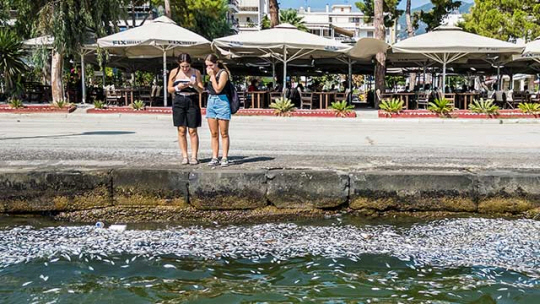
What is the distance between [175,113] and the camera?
272 inches

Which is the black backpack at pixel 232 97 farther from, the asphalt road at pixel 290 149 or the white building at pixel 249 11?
the white building at pixel 249 11

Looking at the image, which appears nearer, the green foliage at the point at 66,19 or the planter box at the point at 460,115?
A: the planter box at the point at 460,115

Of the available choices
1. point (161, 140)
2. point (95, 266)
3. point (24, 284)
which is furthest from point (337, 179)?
point (161, 140)

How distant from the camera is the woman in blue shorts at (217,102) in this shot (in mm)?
6688

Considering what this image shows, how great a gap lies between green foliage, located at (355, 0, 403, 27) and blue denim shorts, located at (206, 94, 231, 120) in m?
32.2

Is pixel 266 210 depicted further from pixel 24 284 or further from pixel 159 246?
pixel 24 284

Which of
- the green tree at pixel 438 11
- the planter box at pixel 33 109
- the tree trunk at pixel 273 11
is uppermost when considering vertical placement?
the green tree at pixel 438 11

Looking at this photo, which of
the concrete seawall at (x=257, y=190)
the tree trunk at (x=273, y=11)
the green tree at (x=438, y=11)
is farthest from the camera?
the green tree at (x=438, y=11)

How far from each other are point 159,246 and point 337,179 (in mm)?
2202

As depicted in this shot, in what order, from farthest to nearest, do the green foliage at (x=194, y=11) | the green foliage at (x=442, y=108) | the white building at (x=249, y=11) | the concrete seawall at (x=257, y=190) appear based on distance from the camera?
the white building at (x=249, y=11) → the green foliage at (x=194, y=11) → the green foliage at (x=442, y=108) → the concrete seawall at (x=257, y=190)

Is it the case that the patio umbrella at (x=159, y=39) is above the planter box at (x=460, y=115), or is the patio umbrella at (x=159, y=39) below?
above

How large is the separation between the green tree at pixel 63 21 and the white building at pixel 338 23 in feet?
263

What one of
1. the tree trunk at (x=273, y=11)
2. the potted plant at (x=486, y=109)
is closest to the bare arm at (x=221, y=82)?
the potted plant at (x=486, y=109)

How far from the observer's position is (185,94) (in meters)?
6.85
